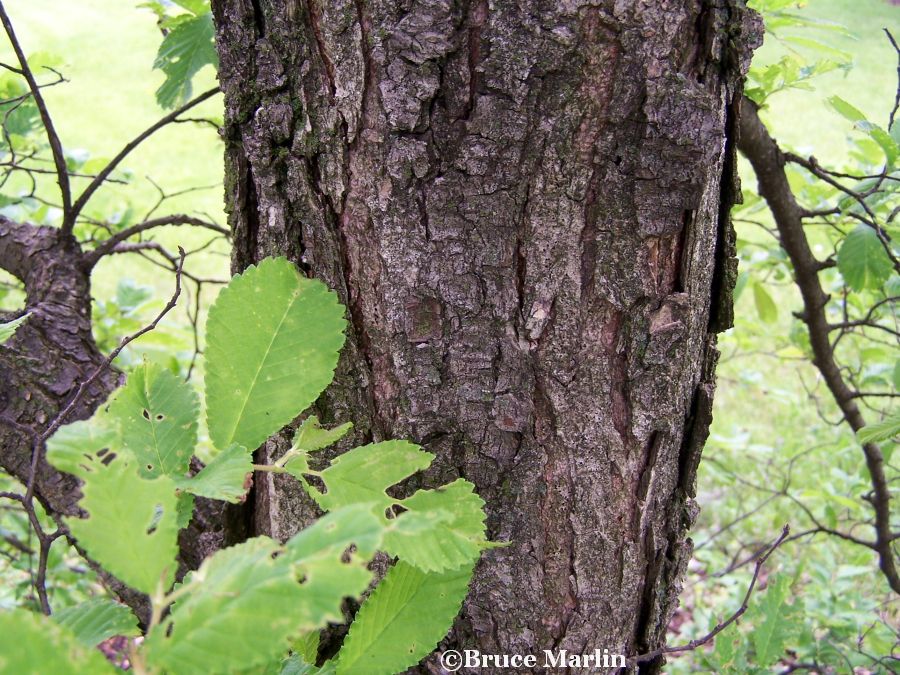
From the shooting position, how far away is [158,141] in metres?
5.50

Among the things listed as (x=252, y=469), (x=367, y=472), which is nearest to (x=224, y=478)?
(x=252, y=469)

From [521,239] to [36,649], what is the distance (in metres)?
0.52

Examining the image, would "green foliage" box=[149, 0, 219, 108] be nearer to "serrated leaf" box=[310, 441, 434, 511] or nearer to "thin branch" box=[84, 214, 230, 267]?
"thin branch" box=[84, 214, 230, 267]

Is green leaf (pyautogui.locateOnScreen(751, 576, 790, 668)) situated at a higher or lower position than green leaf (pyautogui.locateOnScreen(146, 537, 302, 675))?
higher

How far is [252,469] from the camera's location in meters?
0.64

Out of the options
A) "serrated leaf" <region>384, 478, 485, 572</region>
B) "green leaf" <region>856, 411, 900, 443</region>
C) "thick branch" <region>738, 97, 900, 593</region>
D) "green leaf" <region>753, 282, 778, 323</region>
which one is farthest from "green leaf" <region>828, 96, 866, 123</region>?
"serrated leaf" <region>384, 478, 485, 572</region>

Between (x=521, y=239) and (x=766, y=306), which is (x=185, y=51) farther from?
(x=766, y=306)

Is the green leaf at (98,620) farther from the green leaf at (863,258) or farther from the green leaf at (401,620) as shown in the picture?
the green leaf at (863,258)

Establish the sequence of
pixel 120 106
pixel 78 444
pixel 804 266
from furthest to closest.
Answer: pixel 120 106 → pixel 804 266 → pixel 78 444

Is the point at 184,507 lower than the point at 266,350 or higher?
lower

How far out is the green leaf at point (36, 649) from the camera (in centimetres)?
40

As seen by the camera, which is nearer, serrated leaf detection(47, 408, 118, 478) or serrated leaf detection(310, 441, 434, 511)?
serrated leaf detection(47, 408, 118, 478)

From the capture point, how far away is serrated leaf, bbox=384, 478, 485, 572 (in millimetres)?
654

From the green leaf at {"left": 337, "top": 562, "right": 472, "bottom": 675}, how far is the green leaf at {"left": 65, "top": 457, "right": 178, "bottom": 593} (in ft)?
0.83
